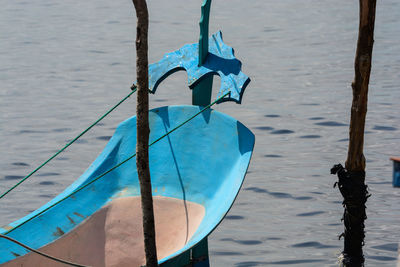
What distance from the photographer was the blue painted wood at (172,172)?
948cm

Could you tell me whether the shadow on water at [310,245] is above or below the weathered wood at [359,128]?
below

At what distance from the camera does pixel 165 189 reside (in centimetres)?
1030

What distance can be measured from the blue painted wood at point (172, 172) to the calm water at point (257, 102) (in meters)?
1.76

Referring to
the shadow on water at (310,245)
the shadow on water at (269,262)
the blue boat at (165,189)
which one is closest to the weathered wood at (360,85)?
the blue boat at (165,189)

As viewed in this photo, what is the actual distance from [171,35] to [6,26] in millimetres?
6507

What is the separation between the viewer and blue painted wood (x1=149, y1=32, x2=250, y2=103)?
32.6 ft

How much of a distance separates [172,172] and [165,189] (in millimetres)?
210

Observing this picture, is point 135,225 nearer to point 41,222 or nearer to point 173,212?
point 173,212

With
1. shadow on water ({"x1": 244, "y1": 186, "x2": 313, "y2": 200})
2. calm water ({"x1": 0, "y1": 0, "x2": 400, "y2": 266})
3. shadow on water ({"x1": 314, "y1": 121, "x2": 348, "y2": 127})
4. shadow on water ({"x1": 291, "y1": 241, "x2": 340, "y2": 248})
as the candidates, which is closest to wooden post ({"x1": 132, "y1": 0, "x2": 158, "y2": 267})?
calm water ({"x1": 0, "y1": 0, "x2": 400, "y2": 266})

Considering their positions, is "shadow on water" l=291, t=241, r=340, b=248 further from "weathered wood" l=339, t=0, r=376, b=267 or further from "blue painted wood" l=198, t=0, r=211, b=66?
"blue painted wood" l=198, t=0, r=211, b=66

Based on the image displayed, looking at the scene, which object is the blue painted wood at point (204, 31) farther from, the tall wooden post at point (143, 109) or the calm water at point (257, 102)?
the calm water at point (257, 102)

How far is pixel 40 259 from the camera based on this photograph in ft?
29.9

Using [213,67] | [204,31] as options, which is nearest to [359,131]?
[213,67]

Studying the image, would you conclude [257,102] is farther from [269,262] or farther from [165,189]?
[165,189]
